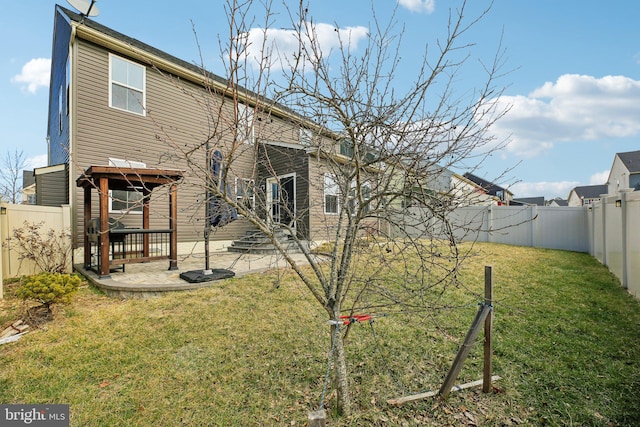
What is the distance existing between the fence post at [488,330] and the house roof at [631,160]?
3581 cm

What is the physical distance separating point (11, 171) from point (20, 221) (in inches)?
Result: 520

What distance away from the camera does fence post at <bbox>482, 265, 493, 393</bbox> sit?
8.24 feet

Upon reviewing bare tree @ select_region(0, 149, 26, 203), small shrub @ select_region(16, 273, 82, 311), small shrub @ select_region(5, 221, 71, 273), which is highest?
bare tree @ select_region(0, 149, 26, 203)

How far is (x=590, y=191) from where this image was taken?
4266 centimetres

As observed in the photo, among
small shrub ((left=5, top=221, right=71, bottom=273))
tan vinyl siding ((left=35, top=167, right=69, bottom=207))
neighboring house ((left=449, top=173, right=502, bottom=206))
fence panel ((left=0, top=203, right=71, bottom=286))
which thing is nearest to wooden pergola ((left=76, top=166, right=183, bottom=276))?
small shrub ((left=5, top=221, right=71, bottom=273))

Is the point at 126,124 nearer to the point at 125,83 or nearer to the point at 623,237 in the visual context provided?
the point at 125,83

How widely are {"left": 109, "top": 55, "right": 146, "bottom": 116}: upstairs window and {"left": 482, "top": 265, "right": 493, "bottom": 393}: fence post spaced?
9451 millimetres

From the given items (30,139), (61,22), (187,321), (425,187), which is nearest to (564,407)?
(425,187)

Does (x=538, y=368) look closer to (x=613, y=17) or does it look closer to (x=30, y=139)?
(x=613, y=17)

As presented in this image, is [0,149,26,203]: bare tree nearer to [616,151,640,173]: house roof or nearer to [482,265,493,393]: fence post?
[482,265,493,393]: fence post

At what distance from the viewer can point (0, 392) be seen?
2762 mm

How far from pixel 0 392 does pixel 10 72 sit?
14.0 meters

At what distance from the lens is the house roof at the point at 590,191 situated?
133 ft

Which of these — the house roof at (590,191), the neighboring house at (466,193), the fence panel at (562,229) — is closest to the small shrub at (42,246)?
the neighboring house at (466,193)
